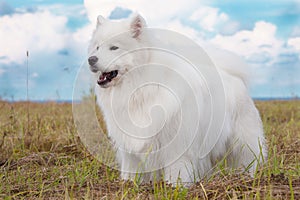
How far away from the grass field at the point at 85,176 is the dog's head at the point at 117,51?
0.82m

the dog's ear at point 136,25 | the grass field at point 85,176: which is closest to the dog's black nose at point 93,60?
the dog's ear at point 136,25

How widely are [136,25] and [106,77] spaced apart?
47 centimetres

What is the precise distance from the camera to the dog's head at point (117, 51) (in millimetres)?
3324

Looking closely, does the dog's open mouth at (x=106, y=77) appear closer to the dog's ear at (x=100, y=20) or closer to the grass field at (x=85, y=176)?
the dog's ear at (x=100, y=20)

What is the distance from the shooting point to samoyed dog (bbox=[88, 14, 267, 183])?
11.1 feet

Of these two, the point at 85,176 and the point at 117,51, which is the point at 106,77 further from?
the point at 85,176

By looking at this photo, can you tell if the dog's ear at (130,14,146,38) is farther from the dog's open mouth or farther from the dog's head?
the dog's open mouth

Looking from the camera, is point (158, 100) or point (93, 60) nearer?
point (93, 60)

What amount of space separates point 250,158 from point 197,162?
603 mm

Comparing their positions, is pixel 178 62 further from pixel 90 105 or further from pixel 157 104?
pixel 90 105

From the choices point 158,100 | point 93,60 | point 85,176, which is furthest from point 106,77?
point 85,176

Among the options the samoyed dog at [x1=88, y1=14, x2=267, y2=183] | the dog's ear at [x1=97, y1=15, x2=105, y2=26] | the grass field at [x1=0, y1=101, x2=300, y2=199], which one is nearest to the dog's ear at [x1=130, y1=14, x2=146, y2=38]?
the samoyed dog at [x1=88, y1=14, x2=267, y2=183]

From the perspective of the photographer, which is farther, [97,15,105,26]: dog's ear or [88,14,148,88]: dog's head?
[97,15,105,26]: dog's ear

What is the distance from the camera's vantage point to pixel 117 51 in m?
3.34
